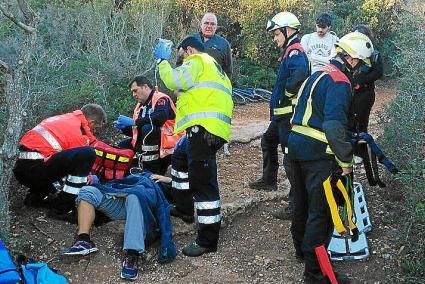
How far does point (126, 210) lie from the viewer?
449cm

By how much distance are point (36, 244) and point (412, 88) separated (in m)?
4.26

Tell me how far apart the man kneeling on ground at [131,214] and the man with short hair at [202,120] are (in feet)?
0.92

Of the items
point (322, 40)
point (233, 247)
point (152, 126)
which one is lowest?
point (233, 247)

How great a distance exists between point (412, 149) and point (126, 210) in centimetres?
267

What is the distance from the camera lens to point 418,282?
144 inches

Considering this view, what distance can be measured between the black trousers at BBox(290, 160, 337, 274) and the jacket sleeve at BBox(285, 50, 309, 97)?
1048 mm

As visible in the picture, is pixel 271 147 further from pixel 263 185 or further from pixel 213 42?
pixel 213 42

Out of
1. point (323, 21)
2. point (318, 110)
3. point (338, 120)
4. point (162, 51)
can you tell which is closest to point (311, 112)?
point (318, 110)

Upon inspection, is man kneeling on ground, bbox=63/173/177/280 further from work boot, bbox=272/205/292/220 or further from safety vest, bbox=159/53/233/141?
work boot, bbox=272/205/292/220

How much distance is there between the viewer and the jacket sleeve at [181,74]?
13.9 feet

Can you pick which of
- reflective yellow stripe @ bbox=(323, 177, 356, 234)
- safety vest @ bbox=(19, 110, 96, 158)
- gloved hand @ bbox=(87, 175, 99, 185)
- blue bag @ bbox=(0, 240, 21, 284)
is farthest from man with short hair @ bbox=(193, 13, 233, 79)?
blue bag @ bbox=(0, 240, 21, 284)

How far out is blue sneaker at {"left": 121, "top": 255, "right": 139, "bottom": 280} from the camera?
4207 mm

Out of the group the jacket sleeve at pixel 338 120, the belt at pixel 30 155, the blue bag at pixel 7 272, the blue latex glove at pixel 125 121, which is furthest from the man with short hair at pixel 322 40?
the blue bag at pixel 7 272

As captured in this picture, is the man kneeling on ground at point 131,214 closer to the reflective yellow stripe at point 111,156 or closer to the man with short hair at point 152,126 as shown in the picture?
the reflective yellow stripe at point 111,156
